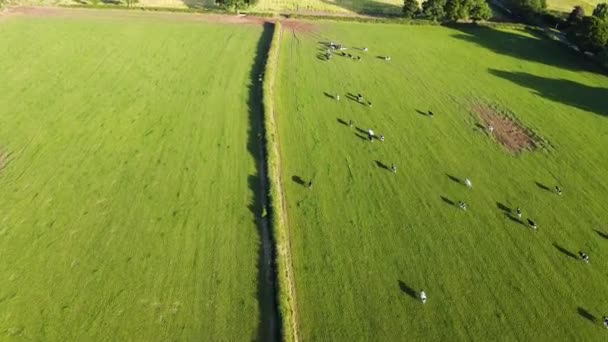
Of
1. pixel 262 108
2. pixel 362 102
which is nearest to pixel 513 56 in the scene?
pixel 362 102

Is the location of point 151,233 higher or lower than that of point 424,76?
lower

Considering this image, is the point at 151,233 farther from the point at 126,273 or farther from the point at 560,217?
the point at 560,217

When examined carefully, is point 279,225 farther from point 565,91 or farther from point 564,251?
point 565,91

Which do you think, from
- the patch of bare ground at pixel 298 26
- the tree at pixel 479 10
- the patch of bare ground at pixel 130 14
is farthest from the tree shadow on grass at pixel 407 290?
the tree at pixel 479 10

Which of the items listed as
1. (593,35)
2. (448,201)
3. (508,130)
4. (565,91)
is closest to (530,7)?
(593,35)

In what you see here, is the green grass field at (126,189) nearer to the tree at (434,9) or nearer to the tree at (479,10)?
the tree at (434,9)

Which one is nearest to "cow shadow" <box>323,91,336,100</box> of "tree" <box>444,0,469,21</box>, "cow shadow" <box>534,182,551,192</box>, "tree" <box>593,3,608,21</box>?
"cow shadow" <box>534,182,551,192</box>
